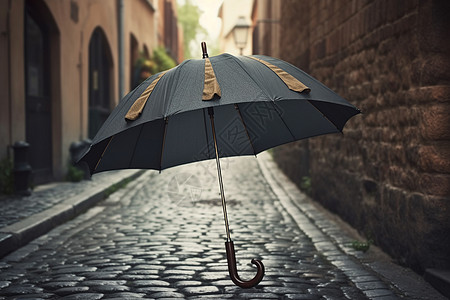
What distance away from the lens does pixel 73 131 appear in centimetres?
1245

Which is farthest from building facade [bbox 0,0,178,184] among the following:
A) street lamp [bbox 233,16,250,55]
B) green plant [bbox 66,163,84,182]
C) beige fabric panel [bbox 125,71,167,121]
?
beige fabric panel [bbox 125,71,167,121]

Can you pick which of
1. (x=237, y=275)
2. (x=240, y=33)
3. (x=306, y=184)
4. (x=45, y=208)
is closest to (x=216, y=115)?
(x=237, y=275)

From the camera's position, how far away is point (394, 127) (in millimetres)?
5164

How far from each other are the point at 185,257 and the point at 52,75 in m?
7.16

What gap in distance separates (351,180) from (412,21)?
2326 millimetres

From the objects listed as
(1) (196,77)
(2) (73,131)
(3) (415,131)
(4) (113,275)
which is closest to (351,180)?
(3) (415,131)

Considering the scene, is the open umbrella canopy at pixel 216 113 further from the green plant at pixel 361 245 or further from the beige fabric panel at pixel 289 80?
the green plant at pixel 361 245

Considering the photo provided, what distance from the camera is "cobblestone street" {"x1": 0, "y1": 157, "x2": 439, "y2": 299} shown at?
4.26 metres

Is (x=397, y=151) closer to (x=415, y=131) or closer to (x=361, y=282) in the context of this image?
(x=415, y=131)

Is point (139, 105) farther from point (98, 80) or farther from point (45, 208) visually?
point (98, 80)

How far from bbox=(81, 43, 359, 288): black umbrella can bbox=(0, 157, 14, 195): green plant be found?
18.0ft

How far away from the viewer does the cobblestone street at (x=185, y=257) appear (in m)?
4.26

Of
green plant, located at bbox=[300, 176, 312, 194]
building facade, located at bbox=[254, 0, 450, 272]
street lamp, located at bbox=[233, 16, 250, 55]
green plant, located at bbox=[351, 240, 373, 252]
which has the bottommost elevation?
green plant, located at bbox=[351, 240, 373, 252]

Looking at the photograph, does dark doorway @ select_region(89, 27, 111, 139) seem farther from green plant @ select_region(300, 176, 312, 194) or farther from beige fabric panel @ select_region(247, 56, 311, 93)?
beige fabric panel @ select_region(247, 56, 311, 93)
